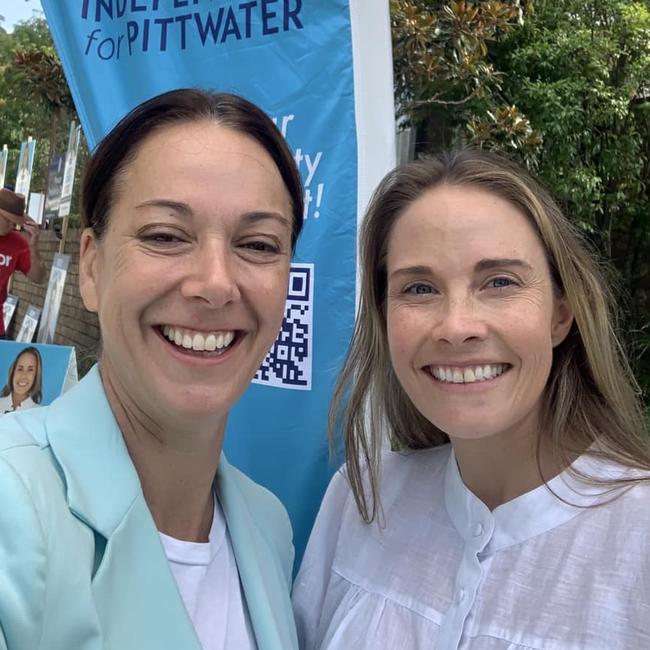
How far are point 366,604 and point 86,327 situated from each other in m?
3.35

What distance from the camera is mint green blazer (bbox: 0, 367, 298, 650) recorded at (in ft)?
3.14

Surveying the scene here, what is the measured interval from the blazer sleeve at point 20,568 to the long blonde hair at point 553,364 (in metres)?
0.92

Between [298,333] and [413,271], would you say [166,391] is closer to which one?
[413,271]

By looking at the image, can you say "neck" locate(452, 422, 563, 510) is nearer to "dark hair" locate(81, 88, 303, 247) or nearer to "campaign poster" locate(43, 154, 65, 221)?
"dark hair" locate(81, 88, 303, 247)

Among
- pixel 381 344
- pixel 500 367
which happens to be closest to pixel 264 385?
pixel 381 344

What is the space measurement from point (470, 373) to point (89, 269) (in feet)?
2.68

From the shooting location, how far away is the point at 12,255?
4008 millimetres

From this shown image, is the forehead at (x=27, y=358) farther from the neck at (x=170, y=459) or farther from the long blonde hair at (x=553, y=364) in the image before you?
the neck at (x=170, y=459)

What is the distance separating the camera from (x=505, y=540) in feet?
4.81

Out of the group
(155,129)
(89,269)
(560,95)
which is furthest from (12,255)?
(560,95)

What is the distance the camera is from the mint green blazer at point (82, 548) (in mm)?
957

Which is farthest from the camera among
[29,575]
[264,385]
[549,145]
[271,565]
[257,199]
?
[549,145]

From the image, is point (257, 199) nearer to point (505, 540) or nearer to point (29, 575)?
point (29, 575)

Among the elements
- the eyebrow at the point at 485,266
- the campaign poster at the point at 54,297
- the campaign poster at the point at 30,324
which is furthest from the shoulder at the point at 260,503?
the campaign poster at the point at 30,324
